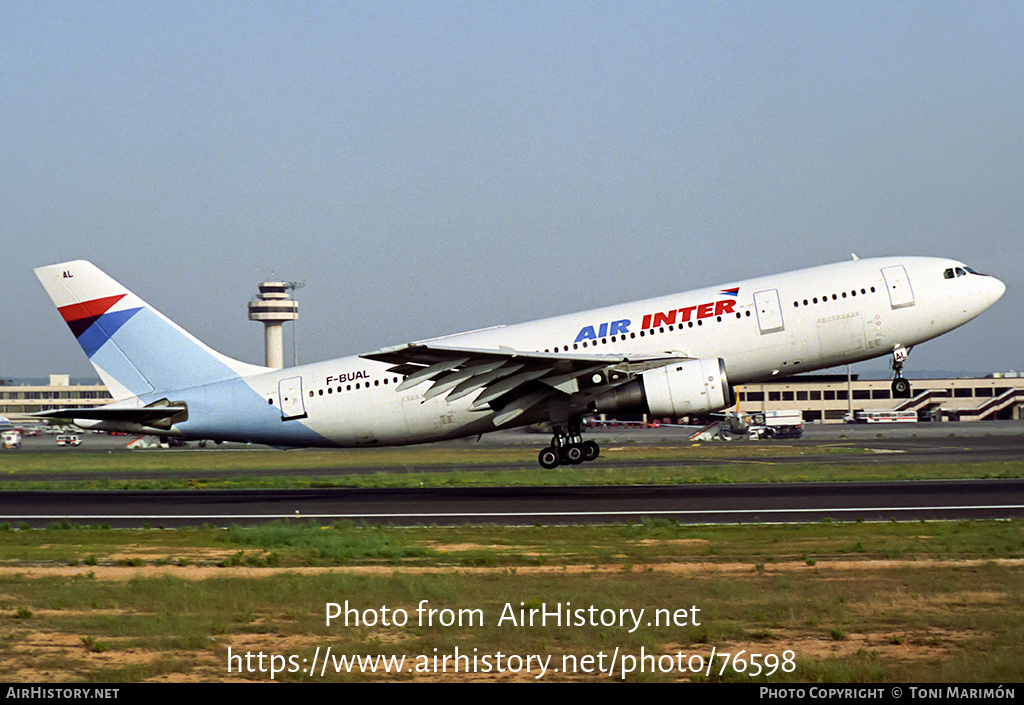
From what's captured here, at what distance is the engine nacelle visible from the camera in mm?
31047

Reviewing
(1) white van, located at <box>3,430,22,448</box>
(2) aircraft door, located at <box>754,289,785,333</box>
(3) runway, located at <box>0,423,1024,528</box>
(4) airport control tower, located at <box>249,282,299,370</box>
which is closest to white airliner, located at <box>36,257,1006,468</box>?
(2) aircraft door, located at <box>754,289,785,333</box>

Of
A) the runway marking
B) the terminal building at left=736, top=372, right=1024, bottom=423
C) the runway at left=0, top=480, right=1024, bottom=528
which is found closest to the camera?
the runway at left=0, top=480, right=1024, bottom=528

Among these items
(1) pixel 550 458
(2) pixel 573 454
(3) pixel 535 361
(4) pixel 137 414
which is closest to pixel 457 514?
(3) pixel 535 361

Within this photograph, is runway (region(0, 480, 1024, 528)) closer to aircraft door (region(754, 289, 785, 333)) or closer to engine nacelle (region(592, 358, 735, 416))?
engine nacelle (region(592, 358, 735, 416))

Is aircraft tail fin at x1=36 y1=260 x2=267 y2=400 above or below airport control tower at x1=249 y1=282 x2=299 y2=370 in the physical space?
below

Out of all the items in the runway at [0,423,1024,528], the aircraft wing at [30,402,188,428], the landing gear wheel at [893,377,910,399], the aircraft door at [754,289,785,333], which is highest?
the aircraft door at [754,289,785,333]

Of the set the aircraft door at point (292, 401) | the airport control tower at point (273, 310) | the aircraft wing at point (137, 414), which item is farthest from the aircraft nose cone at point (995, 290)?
the airport control tower at point (273, 310)

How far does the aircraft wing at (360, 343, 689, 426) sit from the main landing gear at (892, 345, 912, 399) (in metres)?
6.51

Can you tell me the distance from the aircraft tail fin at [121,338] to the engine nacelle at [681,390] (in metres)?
13.4

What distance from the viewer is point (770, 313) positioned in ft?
104

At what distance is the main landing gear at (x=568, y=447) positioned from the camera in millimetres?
34094

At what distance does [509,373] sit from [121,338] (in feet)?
44.8

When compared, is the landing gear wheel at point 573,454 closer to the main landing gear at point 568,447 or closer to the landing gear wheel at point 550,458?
the main landing gear at point 568,447
